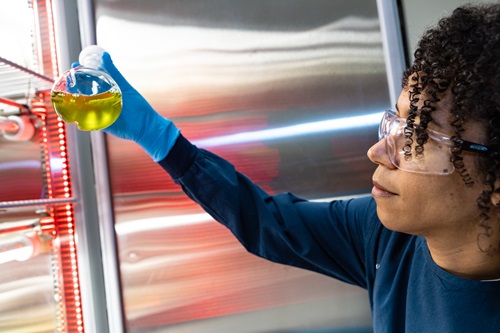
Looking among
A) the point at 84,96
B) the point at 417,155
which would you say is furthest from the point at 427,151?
the point at 84,96

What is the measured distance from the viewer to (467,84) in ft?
3.51

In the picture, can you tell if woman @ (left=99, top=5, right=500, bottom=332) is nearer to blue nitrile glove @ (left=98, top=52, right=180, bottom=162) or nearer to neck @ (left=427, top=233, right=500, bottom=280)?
neck @ (left=427, top=233, right=500, bottom=280)

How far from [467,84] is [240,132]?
3.35 feet

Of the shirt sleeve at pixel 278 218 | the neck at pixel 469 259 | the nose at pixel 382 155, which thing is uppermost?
the nose at pixel 382 155

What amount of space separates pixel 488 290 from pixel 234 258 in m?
1.01

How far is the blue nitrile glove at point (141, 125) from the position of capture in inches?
60.6

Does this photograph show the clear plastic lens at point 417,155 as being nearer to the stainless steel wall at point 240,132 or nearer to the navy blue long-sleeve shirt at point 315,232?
the navy blue long-sleeve shirt at point 315,232

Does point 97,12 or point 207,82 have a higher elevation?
point 97,12

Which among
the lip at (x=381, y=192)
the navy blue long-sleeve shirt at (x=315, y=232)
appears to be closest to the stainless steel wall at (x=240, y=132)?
the navy blue long-sleeve shirt at (x=315, y=232)

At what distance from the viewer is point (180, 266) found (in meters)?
2.03

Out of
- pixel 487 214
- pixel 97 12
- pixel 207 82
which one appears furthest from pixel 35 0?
pixel 487 214

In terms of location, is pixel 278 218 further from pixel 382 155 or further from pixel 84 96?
pixel 84 96

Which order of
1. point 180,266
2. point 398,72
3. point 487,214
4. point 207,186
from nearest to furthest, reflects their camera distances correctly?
point 487,214 < point 207,186 < point 398,72 < point 180,266

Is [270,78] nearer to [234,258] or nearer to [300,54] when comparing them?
[300,54]
